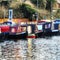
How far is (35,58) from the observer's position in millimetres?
27406

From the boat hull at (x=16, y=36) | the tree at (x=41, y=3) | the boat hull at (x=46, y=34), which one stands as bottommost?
the boat hull at (x=46, y=34)

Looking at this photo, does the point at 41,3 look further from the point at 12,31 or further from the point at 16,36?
the point at 12,31

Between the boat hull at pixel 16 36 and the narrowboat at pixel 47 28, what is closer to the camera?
the boat hull at pixel 16 36

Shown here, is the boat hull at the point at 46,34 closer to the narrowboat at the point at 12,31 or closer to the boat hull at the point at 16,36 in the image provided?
the narrowboat at the point at 12,31

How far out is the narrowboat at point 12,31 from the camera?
47547mm

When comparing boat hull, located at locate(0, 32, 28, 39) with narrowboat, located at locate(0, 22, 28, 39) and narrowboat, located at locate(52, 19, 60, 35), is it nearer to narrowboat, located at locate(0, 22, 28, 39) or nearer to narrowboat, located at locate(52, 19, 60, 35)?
narrowboat, located at locate(0, 22, 28, 39)

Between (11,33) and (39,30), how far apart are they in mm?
5305

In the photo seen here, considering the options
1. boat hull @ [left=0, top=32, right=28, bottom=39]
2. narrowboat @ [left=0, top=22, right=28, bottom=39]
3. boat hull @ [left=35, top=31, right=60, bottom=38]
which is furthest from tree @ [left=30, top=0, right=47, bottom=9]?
boat hull @ [left=0, top=32, right=28, bottom=39]

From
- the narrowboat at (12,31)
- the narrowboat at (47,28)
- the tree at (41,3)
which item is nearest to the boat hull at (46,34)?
the narrowboat at (47,28)

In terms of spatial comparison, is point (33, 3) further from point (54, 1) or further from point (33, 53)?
point (33, 53)

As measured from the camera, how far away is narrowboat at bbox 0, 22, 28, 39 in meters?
47.5

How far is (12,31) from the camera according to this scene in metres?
49.1

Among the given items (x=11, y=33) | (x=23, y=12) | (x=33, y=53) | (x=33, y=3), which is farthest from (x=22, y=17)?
(x=33, y=53)

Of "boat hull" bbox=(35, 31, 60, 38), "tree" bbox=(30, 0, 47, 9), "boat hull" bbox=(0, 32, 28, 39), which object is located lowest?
"boat hull" bbox=(35, 31, 60, 38)
